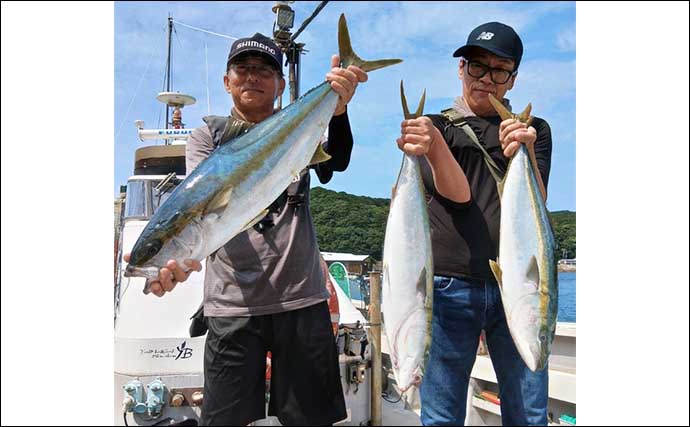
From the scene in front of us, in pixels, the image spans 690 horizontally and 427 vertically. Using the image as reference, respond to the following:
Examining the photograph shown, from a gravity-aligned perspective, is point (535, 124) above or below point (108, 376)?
above

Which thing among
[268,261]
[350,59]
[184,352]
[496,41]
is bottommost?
[184,352]

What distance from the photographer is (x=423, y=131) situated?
1643 millimetres

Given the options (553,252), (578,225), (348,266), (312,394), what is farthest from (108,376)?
(348,266)

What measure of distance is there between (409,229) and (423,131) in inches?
12.1

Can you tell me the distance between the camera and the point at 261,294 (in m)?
1.81

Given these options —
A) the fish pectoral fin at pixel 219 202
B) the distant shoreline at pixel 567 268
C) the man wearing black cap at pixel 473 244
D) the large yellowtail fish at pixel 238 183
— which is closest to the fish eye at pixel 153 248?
the large yellowtail fish at pixel 238 183

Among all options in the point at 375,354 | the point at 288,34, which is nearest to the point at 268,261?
the point at 288,34

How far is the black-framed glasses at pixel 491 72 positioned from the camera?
186cm

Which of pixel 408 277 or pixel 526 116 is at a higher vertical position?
pixel 526 116

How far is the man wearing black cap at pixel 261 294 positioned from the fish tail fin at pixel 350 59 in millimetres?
273

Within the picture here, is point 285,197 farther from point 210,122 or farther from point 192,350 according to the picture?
point 192,350

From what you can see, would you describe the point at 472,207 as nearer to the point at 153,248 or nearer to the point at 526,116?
the point at 526,116

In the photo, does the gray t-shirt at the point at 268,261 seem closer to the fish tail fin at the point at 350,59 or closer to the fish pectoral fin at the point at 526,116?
the fish tail fin at the point at 350,59

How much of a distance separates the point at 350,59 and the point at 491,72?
0.54 metres
